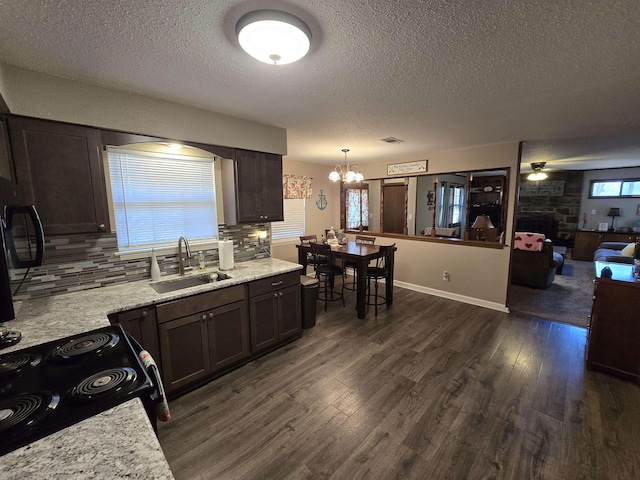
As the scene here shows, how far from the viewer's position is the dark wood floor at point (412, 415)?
164 centimetres

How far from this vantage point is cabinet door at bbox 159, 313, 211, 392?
206 centimetres

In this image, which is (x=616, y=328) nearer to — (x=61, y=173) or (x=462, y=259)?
(x=462, y=259)

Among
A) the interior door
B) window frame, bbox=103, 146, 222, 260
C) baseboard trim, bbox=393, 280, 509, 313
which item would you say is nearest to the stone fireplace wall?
the interior door

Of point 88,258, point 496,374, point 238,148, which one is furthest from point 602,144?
point 88,258

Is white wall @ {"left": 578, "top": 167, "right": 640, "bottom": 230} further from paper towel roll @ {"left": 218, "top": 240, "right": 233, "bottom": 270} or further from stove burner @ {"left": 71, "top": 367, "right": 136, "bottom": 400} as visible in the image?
stove burner @ {"left": 71, "top": 367, "right": 136, "bottom": 400}

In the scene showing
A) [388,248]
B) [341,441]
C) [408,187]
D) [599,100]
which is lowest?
[341,441]

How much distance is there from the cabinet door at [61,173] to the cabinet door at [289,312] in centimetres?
167

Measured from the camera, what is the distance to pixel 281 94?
212cm

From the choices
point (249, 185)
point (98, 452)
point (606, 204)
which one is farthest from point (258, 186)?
point (606, 204)

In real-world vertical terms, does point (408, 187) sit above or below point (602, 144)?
below

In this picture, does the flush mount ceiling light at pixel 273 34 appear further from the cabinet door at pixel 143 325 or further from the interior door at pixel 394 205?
the interior door at pixel 394 205

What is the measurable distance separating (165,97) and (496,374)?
382 cm

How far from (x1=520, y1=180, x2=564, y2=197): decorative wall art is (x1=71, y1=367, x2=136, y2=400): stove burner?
10128mm

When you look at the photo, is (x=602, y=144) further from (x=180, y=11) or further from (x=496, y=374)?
(x=180, y=11)
